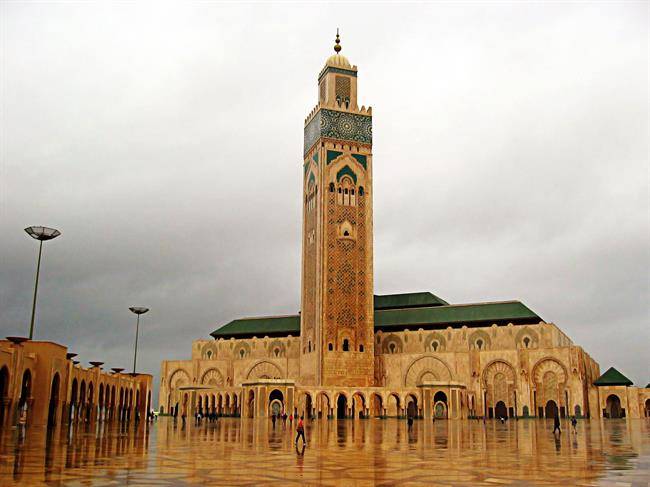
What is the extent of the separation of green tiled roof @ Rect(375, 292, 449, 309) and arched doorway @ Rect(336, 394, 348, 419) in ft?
47.4

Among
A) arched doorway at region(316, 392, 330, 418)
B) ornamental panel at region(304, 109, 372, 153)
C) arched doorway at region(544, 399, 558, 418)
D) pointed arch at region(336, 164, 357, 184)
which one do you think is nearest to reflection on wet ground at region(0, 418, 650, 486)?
arched doorway at region(316, 392, 330, 418)

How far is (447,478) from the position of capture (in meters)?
9.12

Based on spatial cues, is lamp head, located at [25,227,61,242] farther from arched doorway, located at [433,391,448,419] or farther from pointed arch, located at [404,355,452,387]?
pointed arch, located at [404,355,452,387]

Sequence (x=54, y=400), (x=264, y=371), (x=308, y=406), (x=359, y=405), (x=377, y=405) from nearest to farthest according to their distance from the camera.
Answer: (x=54, y=400) < (x=308, y=406) < (x=359, y=405) < (x=377, y=405) < (x=264, y=371)

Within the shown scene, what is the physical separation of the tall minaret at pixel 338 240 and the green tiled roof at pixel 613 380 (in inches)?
696

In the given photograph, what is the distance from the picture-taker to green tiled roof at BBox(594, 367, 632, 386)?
51656mm

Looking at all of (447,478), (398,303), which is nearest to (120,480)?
(447,478)

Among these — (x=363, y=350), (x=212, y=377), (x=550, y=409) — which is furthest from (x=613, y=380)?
(x=212, y=377)

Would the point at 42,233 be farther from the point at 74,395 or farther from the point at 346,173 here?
the point at 346,173

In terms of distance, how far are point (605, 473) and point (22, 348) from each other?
19.2 meters

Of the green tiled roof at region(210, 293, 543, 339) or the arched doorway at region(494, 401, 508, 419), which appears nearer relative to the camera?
the arched doorway at region(494, 401, 508, 419)

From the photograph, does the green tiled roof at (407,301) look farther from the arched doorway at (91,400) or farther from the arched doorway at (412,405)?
the arched doorway at (91,400)

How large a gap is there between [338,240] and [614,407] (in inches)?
1007

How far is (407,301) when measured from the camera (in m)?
61.7
